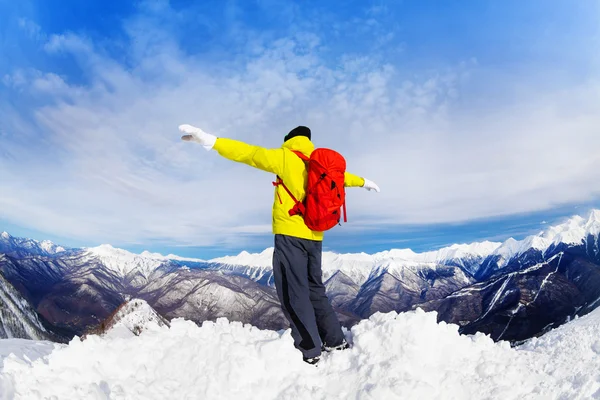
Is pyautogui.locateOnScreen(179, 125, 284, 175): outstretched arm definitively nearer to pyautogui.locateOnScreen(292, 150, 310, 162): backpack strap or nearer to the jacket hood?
pyautogui.locateOnScreen(292, 150, 310, 162): backpack strap

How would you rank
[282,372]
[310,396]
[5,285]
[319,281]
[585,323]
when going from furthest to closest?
[5,285] → [585,323] → [319,281] → [282,372] → [310,396]

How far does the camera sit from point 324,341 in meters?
6.17

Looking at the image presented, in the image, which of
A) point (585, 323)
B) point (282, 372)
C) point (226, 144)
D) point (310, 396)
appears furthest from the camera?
point (585, 323)

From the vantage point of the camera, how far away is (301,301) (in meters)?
6.07

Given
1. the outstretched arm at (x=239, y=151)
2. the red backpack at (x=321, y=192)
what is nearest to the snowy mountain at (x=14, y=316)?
the outstretched arm at (x=239, y=151)

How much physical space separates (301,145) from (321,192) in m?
1.03

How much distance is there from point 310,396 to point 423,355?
70.2 inches

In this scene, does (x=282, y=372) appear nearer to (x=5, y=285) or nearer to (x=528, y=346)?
(x=528, y=346)

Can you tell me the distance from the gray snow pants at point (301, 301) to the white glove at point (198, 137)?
188cm

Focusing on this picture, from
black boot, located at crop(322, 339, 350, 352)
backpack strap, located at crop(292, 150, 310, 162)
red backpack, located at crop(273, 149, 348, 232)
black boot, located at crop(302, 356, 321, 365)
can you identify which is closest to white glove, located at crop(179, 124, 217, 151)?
red backpack, located at crop(273, 149, 348, 232)

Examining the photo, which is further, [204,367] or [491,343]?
[491,343]

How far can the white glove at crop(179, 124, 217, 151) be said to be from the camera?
227 inches

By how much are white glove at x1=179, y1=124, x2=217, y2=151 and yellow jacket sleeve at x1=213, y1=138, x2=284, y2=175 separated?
0.29 ft

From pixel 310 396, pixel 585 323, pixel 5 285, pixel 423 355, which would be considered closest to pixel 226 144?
pixel 310 396
